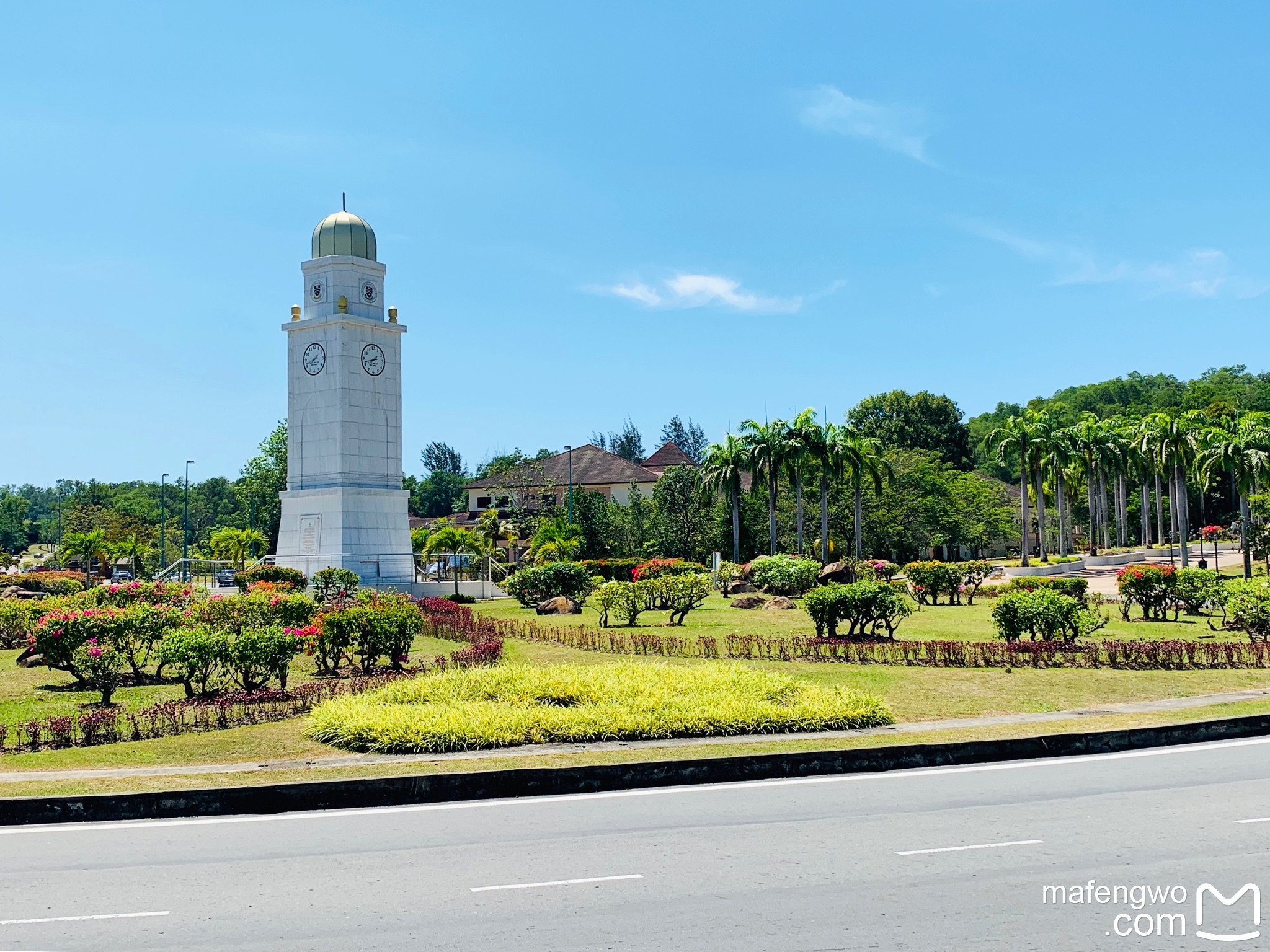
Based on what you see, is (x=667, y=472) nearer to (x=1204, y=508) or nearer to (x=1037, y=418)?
(x=1037, y=418)

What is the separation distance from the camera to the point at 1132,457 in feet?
237

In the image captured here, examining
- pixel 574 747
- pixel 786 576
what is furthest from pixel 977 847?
pixel 786 576

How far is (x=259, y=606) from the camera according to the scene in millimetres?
21406

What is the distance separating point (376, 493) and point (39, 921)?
127 ft

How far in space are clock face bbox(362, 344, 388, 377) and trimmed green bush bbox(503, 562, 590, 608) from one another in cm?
1366

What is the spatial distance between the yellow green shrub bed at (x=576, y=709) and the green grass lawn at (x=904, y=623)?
32.5 feet

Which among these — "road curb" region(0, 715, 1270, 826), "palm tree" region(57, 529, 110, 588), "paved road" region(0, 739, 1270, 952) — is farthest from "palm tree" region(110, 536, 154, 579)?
"paved road" region(0, 739, 1270, 952)

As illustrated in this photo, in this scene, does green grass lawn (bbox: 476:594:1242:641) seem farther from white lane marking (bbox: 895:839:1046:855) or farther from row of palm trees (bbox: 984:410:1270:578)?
row of palm trees (bbox: 984:410:1270:578)

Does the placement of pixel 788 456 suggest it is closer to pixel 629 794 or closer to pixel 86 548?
pixel 86 548

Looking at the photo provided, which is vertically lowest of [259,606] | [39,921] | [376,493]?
[39,921]

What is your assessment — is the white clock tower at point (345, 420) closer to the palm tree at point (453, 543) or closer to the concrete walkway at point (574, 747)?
the palm tree at point (453, 543)

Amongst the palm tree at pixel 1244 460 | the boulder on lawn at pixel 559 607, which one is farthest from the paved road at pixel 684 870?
the palm tree at pixel 1244 460

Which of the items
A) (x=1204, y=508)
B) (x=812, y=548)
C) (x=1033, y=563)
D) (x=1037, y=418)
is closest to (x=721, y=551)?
(x=812, y=548)

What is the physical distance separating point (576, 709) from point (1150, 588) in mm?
19130
